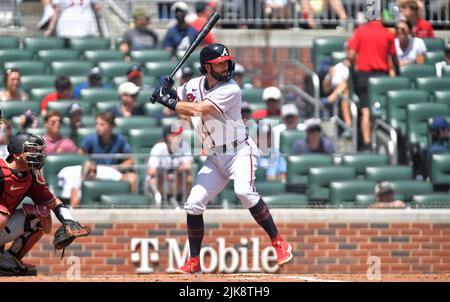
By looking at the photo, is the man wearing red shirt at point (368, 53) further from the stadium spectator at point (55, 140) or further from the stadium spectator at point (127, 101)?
the stadium spectator at point (55, 140)

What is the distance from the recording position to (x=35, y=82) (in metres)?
14.6

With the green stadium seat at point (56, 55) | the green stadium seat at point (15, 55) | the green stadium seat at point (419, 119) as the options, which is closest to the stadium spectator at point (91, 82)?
the green stadium seat at point (56, 55)

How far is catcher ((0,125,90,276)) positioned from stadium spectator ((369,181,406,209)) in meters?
4.00

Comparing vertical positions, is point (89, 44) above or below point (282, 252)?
above

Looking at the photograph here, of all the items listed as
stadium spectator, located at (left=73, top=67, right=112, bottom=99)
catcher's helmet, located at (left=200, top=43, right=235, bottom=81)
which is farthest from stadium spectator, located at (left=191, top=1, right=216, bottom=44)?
catcher's helmet, located at (left=200, top=43, right=235, bottom=81)

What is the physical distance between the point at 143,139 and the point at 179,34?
257cm

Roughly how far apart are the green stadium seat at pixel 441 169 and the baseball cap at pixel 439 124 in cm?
43

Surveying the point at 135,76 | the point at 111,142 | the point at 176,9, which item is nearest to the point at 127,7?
the point at 176,9

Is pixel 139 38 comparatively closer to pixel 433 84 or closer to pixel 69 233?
pixel 433 84

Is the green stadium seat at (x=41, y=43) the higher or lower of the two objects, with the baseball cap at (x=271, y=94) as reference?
higher

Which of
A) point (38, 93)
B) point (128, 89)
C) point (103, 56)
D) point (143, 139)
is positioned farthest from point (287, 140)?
point (103, 56)

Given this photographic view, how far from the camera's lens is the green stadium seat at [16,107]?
45.0ft

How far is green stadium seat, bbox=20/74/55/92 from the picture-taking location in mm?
14546

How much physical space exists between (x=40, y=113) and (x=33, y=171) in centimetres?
418
